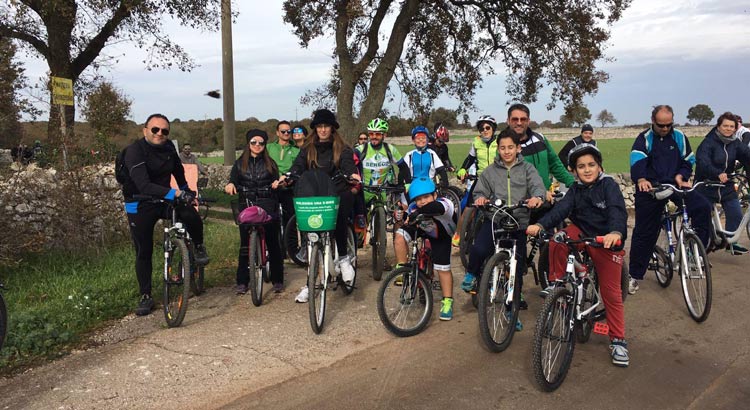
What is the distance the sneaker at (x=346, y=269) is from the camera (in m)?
5.95

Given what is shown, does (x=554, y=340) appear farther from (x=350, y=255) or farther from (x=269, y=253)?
(x=269, y=253)

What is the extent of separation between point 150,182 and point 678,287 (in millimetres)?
6153

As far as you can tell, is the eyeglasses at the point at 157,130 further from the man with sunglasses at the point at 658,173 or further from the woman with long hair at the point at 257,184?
the man with sunglasses at the point at 658,173

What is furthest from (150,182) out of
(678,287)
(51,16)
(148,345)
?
(51,16)

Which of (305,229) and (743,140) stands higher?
(743,140)

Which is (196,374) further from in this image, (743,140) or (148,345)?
(743,140)

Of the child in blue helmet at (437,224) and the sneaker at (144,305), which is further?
the sneaker at (144,305)

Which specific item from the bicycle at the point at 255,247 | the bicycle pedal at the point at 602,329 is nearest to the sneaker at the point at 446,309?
the bicycle pedal at the point at 602,329

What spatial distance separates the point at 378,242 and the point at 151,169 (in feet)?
9.53

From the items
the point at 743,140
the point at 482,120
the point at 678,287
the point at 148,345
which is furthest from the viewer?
the point at 743,140

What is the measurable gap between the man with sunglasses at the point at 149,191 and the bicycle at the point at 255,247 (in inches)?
22.0

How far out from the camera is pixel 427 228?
203 inches

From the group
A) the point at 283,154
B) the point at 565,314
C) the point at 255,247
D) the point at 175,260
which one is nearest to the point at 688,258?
the point at 565,314

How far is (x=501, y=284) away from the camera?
4.82 m
